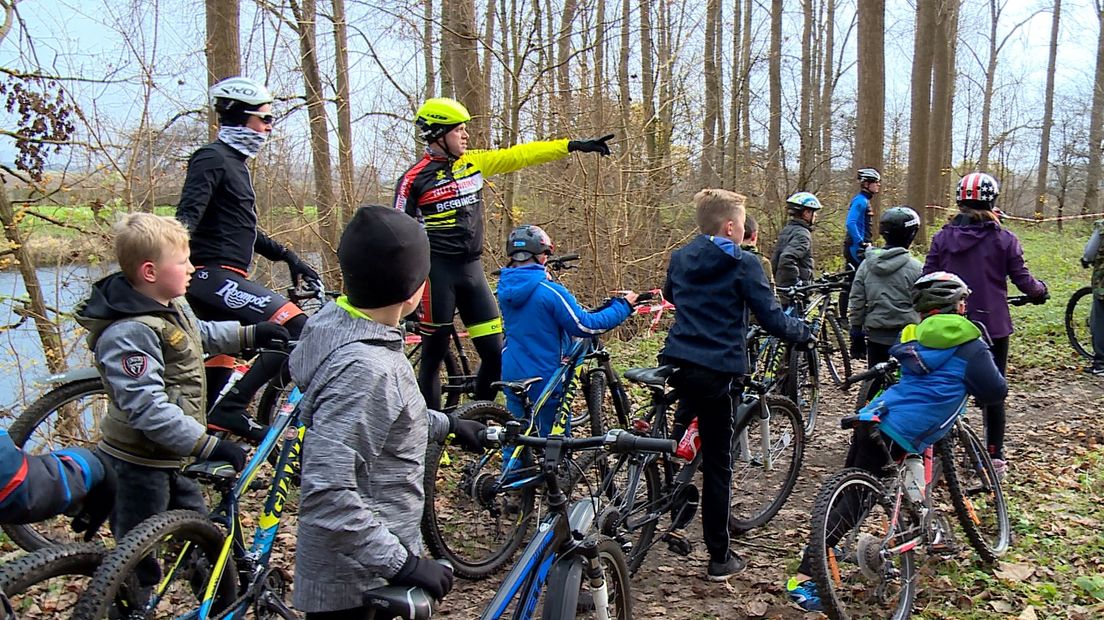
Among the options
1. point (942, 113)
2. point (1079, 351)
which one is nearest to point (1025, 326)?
point (1079, 351)

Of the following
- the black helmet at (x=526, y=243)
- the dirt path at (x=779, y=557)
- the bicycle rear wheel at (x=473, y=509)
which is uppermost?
the black helmet at (x=526, y=243)

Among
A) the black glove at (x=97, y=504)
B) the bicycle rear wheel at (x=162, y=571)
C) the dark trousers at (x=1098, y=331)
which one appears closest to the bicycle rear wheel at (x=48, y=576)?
the bicycle rear wheel at (x=162, y=571)

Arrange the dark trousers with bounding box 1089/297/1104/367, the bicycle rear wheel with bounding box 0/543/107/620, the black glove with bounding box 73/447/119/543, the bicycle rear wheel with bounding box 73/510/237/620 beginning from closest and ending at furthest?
the bicycle rear wheel with bounding box 0/543/107/620 < the bicycle rear wheel with bounding box 73/510/237/620 < the black glove with bounding box 73/447/119/543 < the dark trousers with bounding box 1089/297/1104/367

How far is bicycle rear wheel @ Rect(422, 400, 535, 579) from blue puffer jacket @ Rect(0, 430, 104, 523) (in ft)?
5.60

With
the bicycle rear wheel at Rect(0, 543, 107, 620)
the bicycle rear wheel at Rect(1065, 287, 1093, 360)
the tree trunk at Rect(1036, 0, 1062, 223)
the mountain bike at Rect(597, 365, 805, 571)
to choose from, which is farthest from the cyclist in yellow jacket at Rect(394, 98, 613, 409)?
the tree trunk at Rect(1036, 0, 1062, 223)

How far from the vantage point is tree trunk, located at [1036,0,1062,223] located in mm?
32062

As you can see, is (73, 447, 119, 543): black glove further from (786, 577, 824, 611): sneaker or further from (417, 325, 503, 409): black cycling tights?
(786, 577, 824, 611): sneaker

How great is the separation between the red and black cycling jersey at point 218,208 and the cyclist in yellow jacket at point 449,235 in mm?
1096

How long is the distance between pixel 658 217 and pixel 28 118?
8428mm

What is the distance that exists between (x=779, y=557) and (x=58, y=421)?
4.11 metres

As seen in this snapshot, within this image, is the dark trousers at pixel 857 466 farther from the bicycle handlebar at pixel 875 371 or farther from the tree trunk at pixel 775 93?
the tree trunk at pixel 775 93

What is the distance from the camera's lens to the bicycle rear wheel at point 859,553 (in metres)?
3.77

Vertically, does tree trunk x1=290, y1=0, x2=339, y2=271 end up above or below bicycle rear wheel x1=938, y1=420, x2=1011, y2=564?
above

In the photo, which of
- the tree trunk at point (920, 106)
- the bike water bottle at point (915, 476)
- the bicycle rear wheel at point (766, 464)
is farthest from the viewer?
the tree trunk at point (920, 106)
